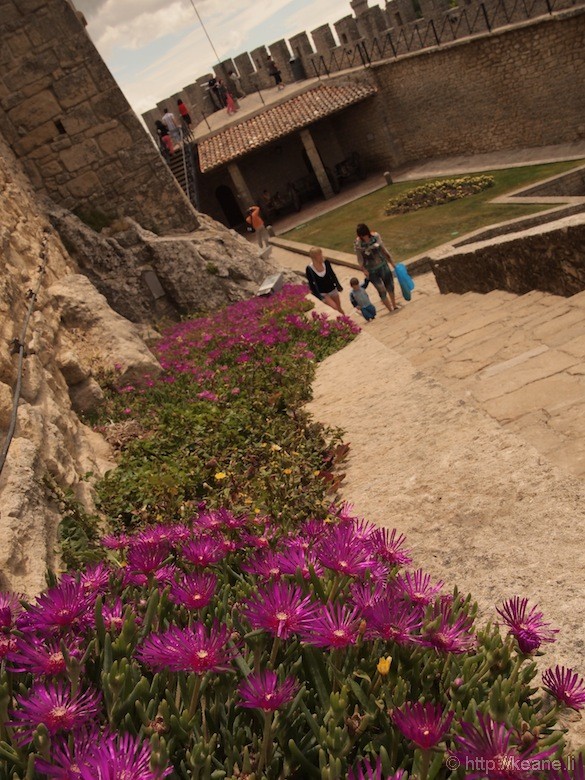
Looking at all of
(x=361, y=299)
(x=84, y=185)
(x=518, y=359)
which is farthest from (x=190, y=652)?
(x=84, y=185)

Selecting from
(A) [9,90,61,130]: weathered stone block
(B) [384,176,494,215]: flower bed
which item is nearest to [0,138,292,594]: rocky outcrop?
(A) [9,90,61,130]: weathered stone block

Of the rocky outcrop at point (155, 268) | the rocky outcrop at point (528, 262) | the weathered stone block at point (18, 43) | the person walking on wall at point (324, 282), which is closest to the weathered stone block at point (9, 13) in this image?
the weathered stone block at point (18, 43)

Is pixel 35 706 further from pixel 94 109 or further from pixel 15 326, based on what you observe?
pixel 94 109

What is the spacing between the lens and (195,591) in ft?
5.73

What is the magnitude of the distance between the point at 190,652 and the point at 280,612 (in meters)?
0.24

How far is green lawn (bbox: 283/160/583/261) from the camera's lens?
14.8 metres

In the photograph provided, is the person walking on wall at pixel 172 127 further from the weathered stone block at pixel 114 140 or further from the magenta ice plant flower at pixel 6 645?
the magenta ice plant flower at pixel 6 645

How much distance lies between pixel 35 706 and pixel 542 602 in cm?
179

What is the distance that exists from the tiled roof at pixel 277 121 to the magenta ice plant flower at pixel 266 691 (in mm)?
26139

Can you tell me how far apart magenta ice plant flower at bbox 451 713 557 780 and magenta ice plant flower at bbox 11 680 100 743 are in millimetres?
823

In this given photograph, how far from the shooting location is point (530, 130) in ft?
69.9

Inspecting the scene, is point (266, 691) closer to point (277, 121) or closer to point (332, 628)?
point (332, 628)

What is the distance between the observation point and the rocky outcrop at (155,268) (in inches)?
456

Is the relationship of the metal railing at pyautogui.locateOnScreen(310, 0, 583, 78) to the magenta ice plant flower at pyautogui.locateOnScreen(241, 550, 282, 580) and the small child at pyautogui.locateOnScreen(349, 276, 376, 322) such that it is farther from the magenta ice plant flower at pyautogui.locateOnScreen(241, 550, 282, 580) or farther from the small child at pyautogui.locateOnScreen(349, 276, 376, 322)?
the magenta ice plant flower at pyautogui.locateOnScreen(241, 550, 282, 580)
